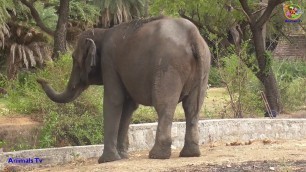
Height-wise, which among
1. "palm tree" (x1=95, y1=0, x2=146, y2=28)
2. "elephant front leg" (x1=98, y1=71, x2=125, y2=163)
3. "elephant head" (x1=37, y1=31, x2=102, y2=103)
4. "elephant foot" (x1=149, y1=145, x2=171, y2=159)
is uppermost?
"palm tree" (x1=95, y1=0, x2=146, y2=28)

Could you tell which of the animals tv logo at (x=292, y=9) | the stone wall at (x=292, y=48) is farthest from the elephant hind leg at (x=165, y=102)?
the stone wall at (x=292, y=48)

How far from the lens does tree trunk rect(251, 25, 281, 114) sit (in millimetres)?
18984

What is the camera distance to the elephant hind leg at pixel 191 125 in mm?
10938

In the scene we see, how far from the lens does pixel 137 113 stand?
16.5 meters

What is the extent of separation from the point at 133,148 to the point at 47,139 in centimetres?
173

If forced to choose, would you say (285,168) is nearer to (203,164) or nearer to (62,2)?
(203,164)

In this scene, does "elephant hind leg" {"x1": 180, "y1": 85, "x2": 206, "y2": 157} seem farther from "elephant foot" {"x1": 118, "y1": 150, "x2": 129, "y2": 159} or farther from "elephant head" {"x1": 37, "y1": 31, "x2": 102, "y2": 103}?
"elephant head" {"x1": 37, "y1": 31, "x2": 102, "y2": 103}

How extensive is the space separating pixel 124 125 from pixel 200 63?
6.08ft

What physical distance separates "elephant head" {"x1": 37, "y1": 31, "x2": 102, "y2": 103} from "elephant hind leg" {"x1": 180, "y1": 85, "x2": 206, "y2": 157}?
1.55 m

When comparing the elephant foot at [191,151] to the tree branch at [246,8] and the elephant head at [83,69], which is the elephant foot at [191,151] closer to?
the elephant head at [83,69]

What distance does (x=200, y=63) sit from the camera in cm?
1059

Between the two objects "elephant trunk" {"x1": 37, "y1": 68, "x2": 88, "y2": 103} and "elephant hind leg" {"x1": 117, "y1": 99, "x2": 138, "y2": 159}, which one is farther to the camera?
"elephant trunk" {"x1": 37, "y1": 68, "x2": 88, "y2": 103}

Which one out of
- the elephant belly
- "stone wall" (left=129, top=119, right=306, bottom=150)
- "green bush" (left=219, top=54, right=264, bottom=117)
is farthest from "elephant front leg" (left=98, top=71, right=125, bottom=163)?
"green bush" (left=219, top=54, right=264, bottom=117)

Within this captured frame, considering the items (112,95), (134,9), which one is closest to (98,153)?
(112,95)
